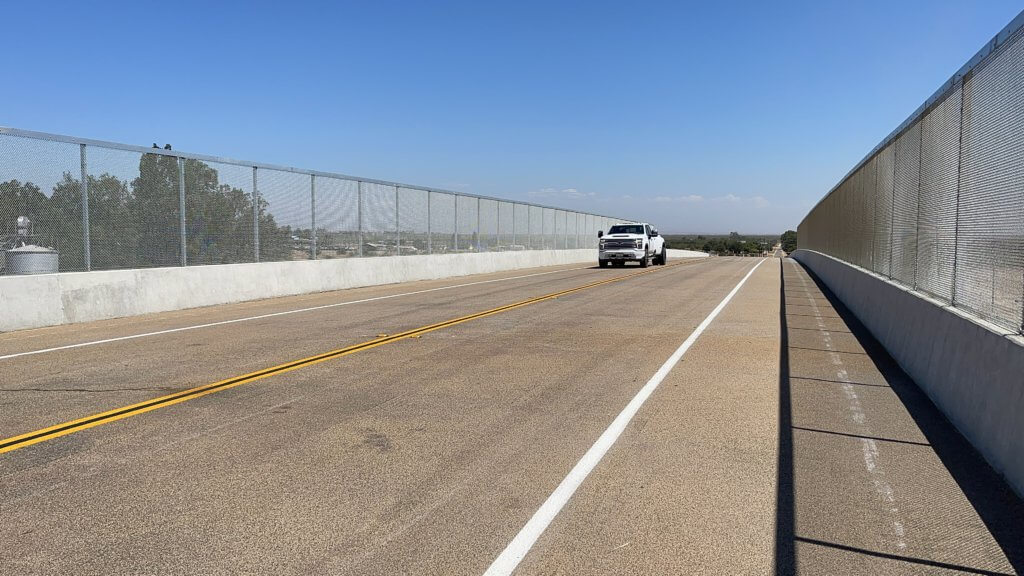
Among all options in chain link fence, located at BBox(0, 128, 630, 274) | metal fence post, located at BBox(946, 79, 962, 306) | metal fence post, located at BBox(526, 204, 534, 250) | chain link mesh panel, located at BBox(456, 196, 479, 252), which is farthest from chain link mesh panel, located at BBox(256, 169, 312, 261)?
metal fence post, located at BBox(526, 204, 534, 250)

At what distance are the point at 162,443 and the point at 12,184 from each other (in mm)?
9440

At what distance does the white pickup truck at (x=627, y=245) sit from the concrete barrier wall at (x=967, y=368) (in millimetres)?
24786

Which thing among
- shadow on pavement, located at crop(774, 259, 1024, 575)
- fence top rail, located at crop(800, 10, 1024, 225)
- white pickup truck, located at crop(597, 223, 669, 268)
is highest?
fence top rail, located at crop(800, 10, 1024, 225)

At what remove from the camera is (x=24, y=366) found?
866 centimetres

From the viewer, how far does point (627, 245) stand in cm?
3566

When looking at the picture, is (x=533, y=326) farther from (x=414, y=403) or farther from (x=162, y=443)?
(x=162, y=443)

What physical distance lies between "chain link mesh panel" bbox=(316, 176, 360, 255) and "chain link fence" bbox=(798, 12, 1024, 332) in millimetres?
15238

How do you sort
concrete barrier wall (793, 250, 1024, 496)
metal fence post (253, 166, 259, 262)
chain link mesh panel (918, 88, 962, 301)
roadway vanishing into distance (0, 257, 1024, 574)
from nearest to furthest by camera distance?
roadway vanishing into distance (0, 257, 1024, 574)
concrete barrier wall (793, 250, 1024, 496)
chain link mesh panel (918, 88, 962, 301)
metal fence post (253, 166, 259, 262)

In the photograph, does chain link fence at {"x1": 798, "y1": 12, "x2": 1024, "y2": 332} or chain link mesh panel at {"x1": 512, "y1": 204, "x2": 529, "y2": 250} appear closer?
chain link fence at {"x1": 798, "y1": 12, "x2": 1024, "y2": 332}

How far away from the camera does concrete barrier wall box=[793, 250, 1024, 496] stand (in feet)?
16.5

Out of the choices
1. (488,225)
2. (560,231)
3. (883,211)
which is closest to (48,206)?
(883,211)

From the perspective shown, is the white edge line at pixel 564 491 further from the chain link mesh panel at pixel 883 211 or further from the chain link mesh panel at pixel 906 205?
the chain link mesh panel at pixel 883 211

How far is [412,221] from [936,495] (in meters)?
24.2

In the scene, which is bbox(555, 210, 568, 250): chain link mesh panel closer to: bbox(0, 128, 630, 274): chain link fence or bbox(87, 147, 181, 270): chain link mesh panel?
bbox(0, 128, 630, 274): chain link fence
